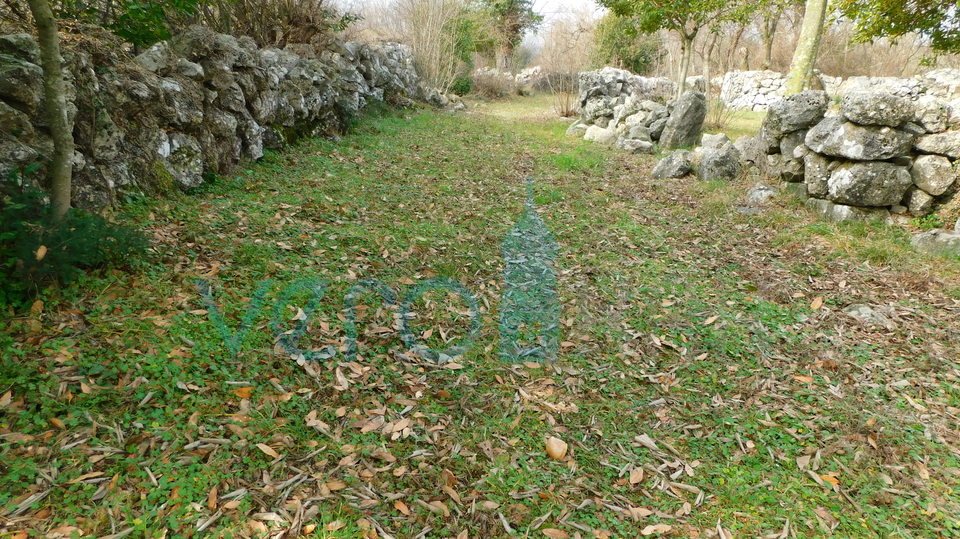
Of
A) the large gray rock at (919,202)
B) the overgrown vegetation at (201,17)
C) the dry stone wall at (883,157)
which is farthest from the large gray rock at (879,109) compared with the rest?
the overgrown vegetation at (201,17)

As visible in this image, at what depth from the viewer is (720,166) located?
23.6ft

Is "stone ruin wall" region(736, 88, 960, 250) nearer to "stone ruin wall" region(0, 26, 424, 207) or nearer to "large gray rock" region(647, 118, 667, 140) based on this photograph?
"large gray rock" region(647, 118, 667, 140)

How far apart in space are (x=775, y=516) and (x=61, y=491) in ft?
10.1

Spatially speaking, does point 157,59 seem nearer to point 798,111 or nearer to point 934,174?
point 798,111

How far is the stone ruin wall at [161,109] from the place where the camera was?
336 cm

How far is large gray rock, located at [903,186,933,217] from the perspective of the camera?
16.5 ft

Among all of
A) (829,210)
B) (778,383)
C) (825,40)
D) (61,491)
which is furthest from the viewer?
(825,40)

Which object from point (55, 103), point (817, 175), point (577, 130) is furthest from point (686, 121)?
point (55, 103)

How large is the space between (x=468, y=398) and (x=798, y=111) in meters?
5.89

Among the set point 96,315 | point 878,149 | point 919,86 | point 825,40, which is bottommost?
point 96,315

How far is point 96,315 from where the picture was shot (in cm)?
273

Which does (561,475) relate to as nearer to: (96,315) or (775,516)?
(775,516)

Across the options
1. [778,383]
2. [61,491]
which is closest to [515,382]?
[778,383]

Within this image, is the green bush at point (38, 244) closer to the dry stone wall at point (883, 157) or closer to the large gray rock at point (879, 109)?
the dry stone wall at point (883, 157)
